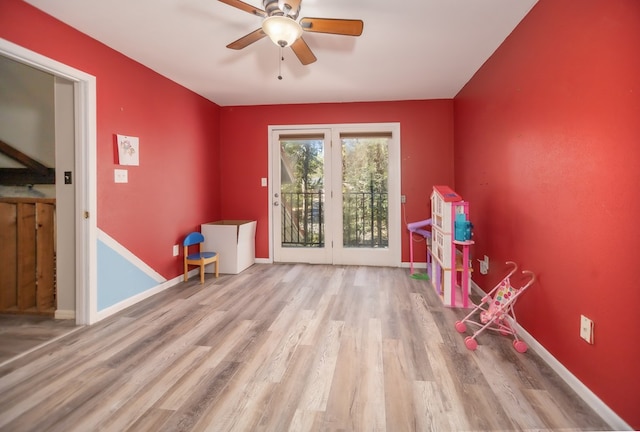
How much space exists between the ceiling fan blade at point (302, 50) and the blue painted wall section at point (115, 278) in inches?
91.0

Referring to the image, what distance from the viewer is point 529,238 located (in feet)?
7.58

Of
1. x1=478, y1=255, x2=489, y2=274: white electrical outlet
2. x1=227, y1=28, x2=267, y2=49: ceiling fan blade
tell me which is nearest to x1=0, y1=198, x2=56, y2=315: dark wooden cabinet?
x1=227, y1=28, x2=267, y2=49: ceiling fan blade

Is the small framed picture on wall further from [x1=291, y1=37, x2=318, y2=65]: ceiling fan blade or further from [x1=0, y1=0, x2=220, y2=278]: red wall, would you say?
[x1=291, y1=37, x2=318, y2=65]: ceiling fan blade

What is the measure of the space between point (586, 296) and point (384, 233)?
3124mm

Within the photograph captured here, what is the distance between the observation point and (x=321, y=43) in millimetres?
2807

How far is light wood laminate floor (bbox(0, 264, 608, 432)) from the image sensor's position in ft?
5.05

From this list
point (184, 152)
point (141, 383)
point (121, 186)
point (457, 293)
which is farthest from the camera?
point (184, 152)

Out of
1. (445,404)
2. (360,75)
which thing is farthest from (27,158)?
(445,404)

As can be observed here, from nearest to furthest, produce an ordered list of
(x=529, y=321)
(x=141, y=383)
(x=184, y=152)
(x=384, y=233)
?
(x=141, y=383) → (x=529, y=321) → (x=184, y=152) → (x=384, y=233)

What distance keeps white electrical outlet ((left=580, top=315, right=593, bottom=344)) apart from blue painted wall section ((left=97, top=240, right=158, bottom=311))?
11.5 ft

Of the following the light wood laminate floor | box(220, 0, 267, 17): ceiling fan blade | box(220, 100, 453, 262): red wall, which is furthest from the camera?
box(220, 100, 453, 262): red wall

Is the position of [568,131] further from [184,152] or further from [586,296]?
[184,152]

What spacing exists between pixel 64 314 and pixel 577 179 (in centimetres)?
397

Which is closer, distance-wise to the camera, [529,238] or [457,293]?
[529,238]
